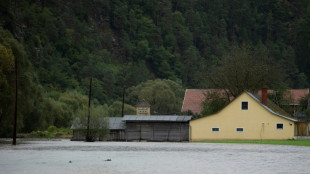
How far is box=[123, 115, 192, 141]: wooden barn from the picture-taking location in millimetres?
73000

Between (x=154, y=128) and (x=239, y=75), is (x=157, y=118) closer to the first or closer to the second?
(x=154, y=128)

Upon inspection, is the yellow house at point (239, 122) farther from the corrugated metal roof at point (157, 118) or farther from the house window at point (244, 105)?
the corrugated metal roof at point (157, 118)

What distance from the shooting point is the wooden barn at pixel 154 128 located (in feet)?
240

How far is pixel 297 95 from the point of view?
11881cm

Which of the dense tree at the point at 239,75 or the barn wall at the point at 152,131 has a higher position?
the dense tree at the point at 239,75

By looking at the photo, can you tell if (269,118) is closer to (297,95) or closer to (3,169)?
(3,169)

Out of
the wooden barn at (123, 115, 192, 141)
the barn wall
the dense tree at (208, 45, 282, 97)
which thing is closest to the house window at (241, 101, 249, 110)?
the wooden barn at (123, 115, 192, 141)

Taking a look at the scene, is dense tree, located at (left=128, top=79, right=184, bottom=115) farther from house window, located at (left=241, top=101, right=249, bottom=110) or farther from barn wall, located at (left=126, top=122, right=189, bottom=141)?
house window, located at (left=241, top=101, right=249, bottom=110)

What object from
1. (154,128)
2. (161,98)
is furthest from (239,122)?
(161,98)

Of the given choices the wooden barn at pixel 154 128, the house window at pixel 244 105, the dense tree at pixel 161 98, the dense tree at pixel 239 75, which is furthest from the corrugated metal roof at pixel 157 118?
the dense tree at pixel 161 98

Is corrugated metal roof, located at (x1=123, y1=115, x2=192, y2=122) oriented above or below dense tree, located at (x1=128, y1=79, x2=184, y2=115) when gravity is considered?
below

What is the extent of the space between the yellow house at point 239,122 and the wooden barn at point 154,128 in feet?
8.11

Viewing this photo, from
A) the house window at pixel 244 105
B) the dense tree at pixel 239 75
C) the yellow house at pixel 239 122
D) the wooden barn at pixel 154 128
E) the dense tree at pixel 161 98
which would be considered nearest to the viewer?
the yellow house at pixel 239 122

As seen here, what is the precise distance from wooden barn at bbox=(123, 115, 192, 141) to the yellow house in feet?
8.11
